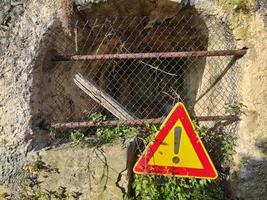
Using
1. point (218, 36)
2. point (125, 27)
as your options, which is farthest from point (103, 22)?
point (218, 36)

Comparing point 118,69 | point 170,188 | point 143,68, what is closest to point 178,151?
point 170,188

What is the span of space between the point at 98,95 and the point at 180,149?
3.99ft

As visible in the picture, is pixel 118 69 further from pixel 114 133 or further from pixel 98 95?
pixel 114 133

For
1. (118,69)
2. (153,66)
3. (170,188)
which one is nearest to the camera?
(170,188)

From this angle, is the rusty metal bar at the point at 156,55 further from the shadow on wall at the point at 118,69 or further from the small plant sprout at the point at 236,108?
the small plant sprout at the point at 236,108

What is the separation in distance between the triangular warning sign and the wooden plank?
909 millimetres

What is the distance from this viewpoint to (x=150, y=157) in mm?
3711

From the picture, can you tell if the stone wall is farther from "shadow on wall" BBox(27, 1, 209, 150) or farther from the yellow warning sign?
the yellow warning sign

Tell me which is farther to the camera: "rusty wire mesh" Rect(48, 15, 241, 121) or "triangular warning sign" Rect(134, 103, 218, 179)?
"rusty wire mesh" Rect(48, 15, 241, 121)

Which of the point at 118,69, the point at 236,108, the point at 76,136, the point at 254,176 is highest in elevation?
the point at 118,69

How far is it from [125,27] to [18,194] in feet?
6.74

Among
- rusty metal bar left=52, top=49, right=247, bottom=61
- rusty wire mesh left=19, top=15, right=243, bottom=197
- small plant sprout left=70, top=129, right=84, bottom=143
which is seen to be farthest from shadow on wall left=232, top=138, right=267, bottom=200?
small plant sprout left=70, top=129, right=84, bottom=143

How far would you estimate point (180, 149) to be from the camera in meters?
3.61

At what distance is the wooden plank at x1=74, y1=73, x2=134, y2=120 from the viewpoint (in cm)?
446
